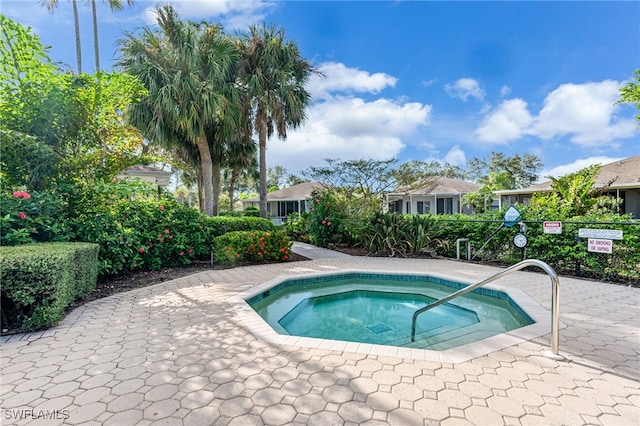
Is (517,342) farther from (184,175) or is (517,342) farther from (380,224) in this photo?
(184,175)

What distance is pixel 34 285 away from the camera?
3.50m

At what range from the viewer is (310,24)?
1051 cm

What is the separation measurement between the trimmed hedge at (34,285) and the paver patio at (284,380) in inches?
9.5

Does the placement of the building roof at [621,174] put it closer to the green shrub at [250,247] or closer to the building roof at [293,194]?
the green shrub at [250,247]

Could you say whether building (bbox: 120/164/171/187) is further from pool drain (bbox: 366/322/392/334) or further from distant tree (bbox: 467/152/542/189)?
distant tree (bbox: 467/152/542/189)

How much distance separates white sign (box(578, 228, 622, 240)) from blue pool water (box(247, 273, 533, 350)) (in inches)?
103

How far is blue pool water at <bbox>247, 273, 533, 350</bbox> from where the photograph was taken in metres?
4.33

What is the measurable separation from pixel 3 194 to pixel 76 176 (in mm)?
1323

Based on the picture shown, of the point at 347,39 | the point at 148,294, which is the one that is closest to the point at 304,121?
the point at 347,39

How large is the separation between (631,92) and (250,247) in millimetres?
14197

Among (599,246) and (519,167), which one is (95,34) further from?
(519,167)

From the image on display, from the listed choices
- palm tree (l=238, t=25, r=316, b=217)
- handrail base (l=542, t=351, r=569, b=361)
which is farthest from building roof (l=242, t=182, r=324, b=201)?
handrail base (l=542, t=351, r=569, b=361)

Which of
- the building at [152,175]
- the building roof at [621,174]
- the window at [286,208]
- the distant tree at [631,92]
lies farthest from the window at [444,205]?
the building at [152,175]

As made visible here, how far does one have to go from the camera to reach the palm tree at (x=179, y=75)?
11367 millimetres
